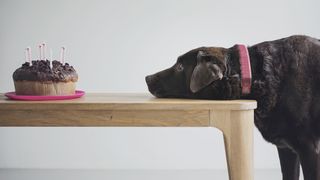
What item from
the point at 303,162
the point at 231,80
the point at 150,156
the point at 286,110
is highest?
the point at 231,80

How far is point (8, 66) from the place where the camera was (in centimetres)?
270

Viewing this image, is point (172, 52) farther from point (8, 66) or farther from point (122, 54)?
point (8, 66)

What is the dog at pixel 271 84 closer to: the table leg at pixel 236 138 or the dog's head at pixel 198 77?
the dog's head at pixel 198 77

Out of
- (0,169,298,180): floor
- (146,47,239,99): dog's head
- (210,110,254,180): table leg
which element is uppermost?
(146,47,239,99): dog's head

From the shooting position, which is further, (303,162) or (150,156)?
(150,156)

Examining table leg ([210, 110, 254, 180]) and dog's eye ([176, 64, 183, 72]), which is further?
dog's eye ([176, 64, 183, 72])

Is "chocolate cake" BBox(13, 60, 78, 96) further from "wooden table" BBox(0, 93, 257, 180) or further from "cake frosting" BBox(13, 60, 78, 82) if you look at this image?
"wooden table" BBox(0, 93, 257, 180)

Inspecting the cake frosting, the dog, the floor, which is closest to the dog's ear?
the dog

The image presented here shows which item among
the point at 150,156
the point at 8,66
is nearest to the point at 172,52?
the point at 150,156

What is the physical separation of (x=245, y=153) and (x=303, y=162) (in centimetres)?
27

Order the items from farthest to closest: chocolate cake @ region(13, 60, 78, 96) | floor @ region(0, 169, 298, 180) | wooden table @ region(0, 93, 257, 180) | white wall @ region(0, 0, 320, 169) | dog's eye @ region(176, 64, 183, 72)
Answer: white wall @ region(0, 0, 320, 169), floor @ region(0, 169, 298, 180), dog's eye @ region(176, 64, 183, 72), chocolate cake @ region(13, 60, 78, 96), wooden table @ region(0, 93, 257, 180)

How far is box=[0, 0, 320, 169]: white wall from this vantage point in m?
2.68

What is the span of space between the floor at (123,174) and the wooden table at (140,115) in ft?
4.24

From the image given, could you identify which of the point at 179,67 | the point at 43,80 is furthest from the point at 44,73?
the point at 179,67
